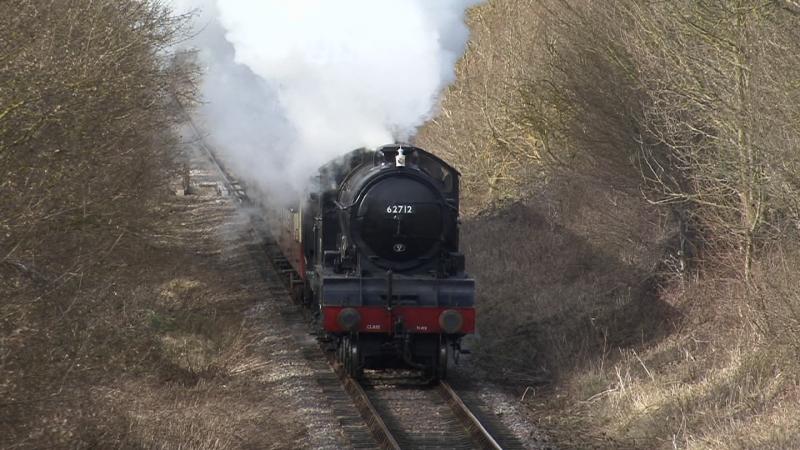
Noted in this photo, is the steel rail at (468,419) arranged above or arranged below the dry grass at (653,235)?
below

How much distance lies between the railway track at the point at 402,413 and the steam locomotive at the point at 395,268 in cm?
29

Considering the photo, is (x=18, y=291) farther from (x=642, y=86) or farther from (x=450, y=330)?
(x=642, y=86)

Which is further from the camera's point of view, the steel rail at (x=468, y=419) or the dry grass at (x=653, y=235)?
the dry grass at (x=653, y=235)

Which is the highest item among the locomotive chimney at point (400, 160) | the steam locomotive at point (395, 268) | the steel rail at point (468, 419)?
the locomotive chimney at point (400, 160)

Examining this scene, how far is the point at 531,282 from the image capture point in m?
17.4

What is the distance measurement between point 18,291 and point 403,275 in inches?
228

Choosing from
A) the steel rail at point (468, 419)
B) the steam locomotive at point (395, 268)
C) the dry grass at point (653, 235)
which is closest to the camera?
→ the steel rail at point (468, 419)

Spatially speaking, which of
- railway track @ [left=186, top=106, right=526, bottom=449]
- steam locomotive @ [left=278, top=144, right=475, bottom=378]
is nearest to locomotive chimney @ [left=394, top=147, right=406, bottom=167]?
steam locomotive @ [left=278, top=144, right=475, bottom=378]

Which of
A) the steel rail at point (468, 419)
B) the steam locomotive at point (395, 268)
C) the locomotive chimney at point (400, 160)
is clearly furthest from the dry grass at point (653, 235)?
the locomotive chimney at point (400, 160)

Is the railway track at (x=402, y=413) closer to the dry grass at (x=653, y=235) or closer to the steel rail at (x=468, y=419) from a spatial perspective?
the steel rail at (x=468, y=419)

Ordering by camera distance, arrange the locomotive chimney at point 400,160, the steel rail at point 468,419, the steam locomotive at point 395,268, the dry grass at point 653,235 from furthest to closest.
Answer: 1. the locomotive chimney at point 400,160
2. the steam locomotive at point 395,268
3. the dry grass at point 653,235
4. the steel rail at point 468,419

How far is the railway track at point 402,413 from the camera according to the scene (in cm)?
1034

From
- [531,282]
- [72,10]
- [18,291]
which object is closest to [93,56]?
[72,10]

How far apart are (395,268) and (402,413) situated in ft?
6.10
